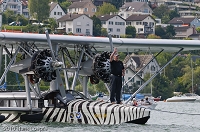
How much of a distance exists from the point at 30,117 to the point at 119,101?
2851 mm

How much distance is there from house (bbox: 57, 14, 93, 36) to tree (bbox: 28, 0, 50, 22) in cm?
352

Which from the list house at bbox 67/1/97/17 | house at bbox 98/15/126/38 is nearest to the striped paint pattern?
house at bbox 98/15/126/38

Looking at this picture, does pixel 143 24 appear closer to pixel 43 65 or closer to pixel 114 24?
pixel 114 24

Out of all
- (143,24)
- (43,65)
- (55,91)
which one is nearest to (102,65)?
(55,91)

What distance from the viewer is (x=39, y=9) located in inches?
6240

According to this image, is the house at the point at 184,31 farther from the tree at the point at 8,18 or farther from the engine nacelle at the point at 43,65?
the engine nacelle at the point at 43,65

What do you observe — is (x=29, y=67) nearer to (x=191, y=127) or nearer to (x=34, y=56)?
(x=34, y=56)

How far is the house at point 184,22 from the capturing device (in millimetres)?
191750

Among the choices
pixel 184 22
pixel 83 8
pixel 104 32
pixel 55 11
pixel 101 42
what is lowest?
pixel 104 32

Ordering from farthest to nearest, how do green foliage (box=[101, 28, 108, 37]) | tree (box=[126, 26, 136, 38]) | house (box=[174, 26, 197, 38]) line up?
house (box=[174, 26, 197, 38])
tree (box=[126, 26, 136, 38])
green foliage (box=[101, 28, 108, 37])

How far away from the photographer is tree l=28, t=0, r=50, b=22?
15600cm

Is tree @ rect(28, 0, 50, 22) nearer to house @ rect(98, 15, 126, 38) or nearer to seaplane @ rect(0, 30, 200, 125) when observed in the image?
house @ rect(98, 15, 126, 38)

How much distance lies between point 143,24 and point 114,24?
30.4 feet

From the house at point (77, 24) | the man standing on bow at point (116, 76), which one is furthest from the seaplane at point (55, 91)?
the house at point (77, 24)
